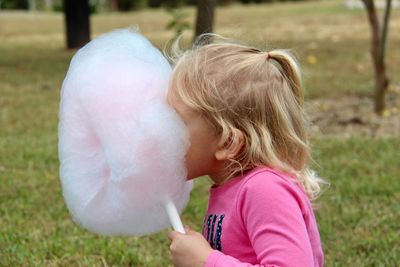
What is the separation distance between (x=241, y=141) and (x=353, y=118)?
185 inches

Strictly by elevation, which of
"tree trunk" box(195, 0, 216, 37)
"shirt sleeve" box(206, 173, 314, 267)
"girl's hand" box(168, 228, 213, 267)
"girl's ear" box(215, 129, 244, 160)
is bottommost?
"tree trunk" box(195, 0, 216, 37)

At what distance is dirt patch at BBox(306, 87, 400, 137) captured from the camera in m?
6.27

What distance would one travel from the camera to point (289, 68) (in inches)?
87.7

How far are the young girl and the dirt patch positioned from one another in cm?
346

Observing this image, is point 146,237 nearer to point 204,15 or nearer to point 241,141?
point 241,141

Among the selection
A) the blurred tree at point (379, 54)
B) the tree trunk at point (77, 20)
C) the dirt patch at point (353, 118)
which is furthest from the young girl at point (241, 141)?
the tree trunk at point (77, 20)

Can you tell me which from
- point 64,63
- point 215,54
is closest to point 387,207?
point 215,54

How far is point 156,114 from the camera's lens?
2.06m

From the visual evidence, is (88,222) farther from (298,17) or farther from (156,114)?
(298,17)

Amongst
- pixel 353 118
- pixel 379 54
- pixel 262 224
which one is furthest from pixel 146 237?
pixel 379 54

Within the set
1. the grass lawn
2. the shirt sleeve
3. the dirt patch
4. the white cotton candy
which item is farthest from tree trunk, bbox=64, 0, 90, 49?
the shirt sleeve

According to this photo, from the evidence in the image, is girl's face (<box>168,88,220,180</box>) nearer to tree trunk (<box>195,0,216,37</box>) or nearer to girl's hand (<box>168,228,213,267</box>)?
girl's hand (<box>168,228,213,267</box>)

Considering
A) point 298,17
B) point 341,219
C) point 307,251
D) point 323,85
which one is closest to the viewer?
point 307,251

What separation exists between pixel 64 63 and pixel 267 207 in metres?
10.5
